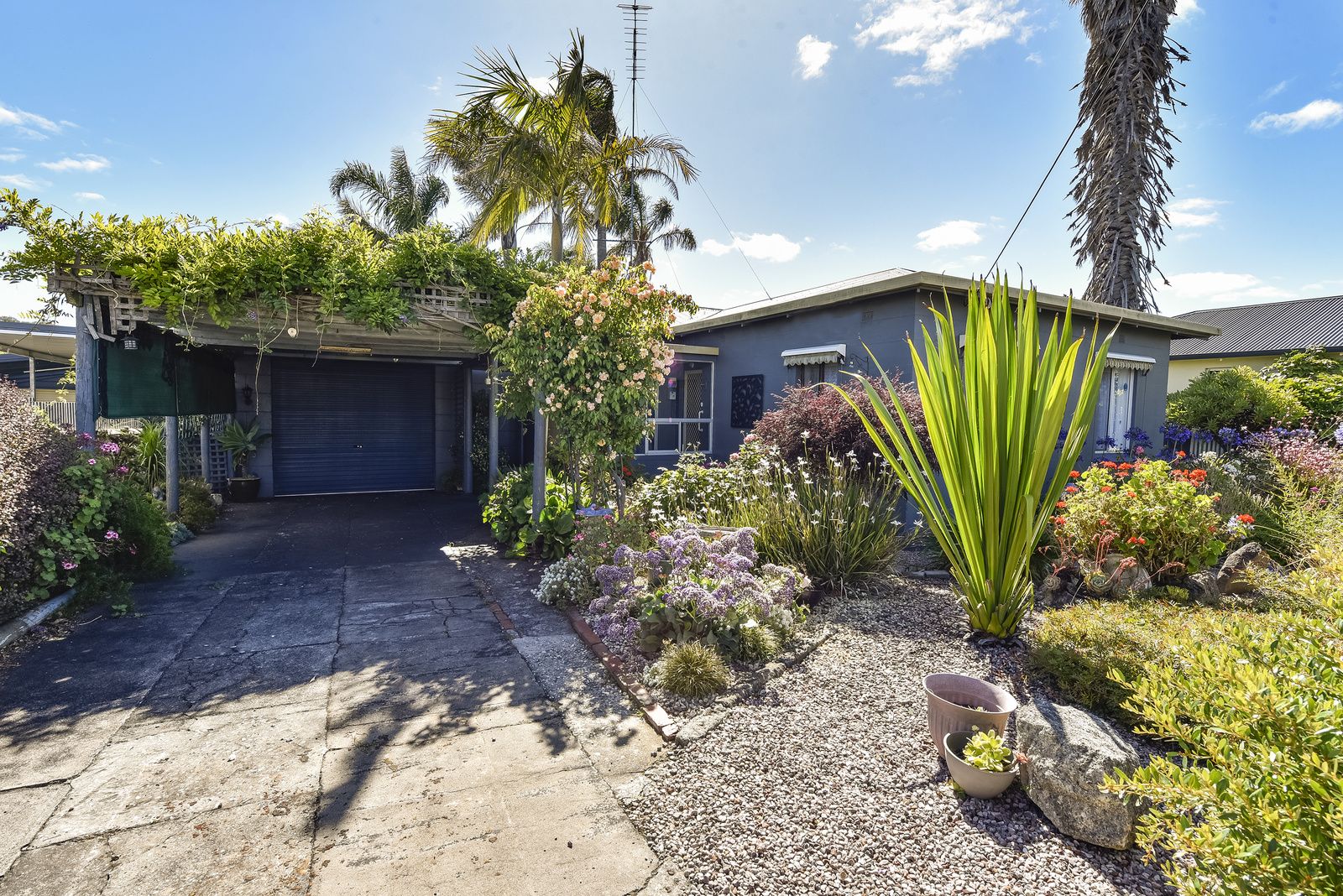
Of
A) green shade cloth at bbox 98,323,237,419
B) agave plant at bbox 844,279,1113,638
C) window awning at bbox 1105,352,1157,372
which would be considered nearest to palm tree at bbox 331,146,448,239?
green shade cloth at bbox 98,323,237,419

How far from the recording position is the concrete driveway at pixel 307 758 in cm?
210

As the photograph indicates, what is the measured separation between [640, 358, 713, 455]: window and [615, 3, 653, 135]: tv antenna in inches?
162

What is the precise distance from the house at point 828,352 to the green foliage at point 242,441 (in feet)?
21.0

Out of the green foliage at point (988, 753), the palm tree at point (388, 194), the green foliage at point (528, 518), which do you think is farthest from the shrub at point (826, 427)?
the palm tree at point (388, 194)

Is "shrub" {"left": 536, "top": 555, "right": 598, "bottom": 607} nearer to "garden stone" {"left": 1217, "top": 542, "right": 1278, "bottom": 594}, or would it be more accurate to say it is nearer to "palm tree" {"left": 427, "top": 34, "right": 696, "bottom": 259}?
"palm tree" {"left": 427, "top": 34, "right": 696, "bottom": 259}

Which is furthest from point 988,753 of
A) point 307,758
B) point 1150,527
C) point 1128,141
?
point 1128,141

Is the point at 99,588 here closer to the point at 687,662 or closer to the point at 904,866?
the point at 687,662

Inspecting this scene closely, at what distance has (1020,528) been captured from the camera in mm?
3537

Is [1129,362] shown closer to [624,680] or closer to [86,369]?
[624,680]

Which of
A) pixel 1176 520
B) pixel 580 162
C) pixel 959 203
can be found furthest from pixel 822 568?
pixel 959 203

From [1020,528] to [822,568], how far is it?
67.3 inches

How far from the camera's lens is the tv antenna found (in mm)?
9750

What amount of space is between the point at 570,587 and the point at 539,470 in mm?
1877

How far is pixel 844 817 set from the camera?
231cm
